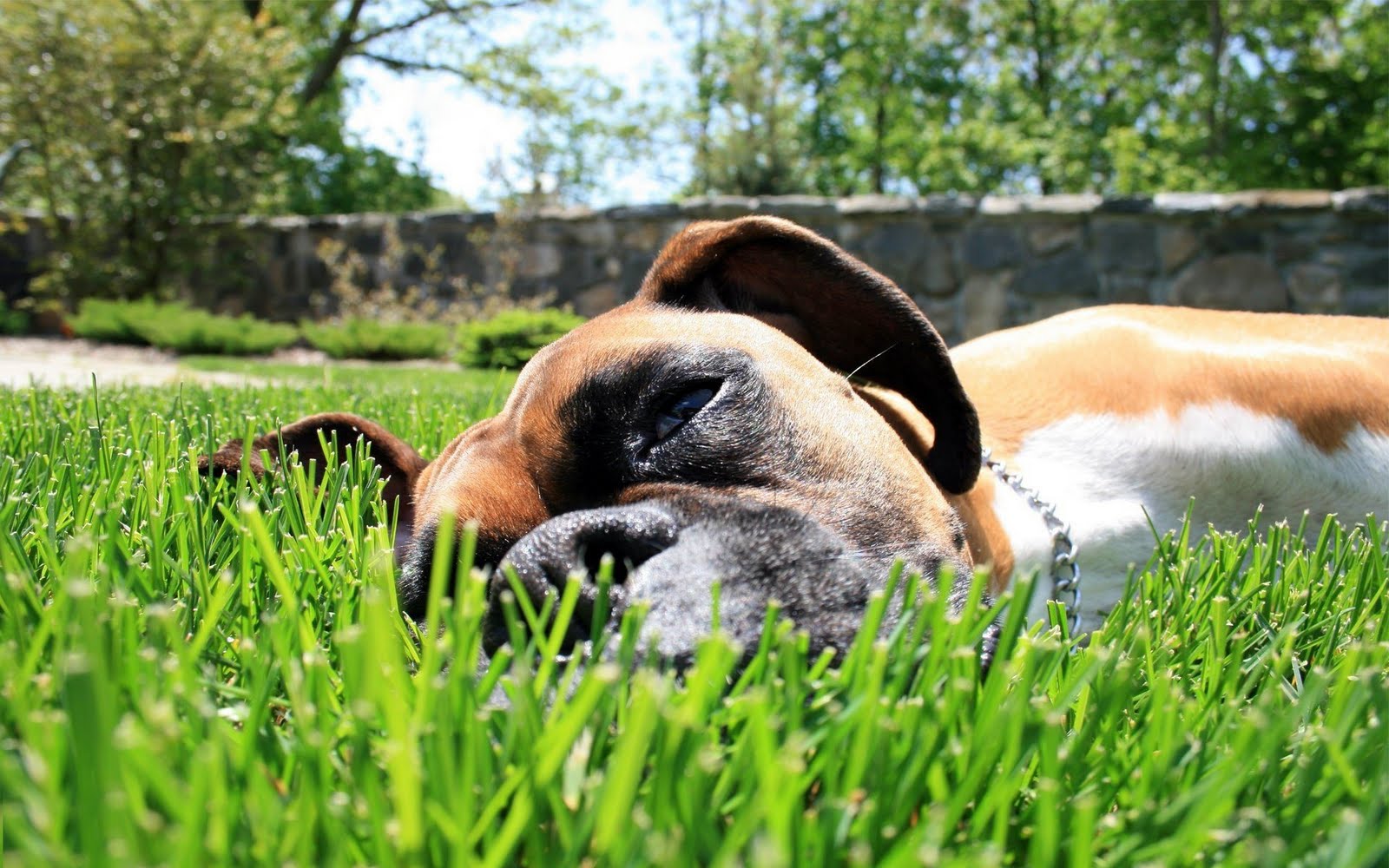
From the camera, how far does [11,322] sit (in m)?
12.2

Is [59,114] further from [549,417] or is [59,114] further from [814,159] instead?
[814,159]

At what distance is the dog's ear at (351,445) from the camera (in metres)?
2.54

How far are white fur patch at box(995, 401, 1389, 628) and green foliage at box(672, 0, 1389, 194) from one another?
55.5ft

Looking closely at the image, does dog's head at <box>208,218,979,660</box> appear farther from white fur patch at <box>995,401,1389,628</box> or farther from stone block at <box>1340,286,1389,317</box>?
stone block at <box>1340,286,1389,317</box>

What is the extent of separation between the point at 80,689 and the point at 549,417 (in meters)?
1.32

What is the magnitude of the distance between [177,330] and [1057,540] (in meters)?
9.33

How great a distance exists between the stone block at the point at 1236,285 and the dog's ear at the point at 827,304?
6.53m

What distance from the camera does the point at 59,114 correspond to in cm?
1262

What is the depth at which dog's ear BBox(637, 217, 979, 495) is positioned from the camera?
240 centimetres

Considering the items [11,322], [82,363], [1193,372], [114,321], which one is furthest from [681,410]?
[11,322]

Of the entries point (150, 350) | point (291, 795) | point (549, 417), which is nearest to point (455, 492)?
point (549, 417)

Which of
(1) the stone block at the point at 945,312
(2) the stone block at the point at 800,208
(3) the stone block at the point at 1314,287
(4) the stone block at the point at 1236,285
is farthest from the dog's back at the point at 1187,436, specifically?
(2) the stone block at the point at 800,208

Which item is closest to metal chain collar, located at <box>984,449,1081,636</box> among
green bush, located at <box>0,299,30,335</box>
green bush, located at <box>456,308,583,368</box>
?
green bush, located at <box>456,308,583,368</box>

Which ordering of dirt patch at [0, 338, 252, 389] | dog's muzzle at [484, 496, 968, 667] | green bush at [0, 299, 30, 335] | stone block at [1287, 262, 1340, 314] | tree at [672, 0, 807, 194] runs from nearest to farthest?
dog's muzzle at [484, 496, 968, 667], dirt patch at [0, 338, 252, 389], stone block at [1287, 262, 1340, 314], green bush at [0, 299, 30, 335], tree at [672, 0, 807, 194]
